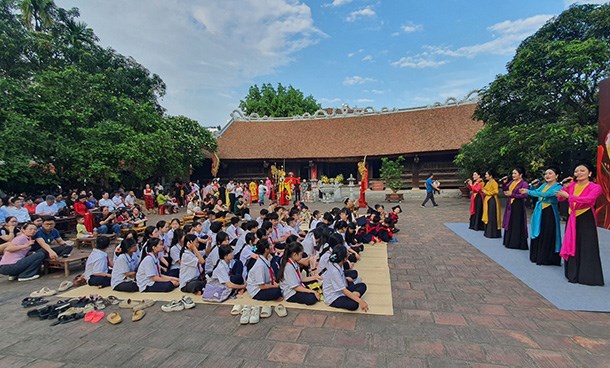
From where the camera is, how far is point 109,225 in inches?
358

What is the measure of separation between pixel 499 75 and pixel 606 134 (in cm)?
417

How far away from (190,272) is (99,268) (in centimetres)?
160

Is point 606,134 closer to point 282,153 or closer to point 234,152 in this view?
point 282,153

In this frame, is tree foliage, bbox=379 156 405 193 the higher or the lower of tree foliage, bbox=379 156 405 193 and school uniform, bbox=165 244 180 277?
the higher

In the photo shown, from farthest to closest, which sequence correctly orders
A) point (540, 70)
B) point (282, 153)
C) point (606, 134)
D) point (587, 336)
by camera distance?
point (282, 153) → point (540, 70) → point (606, 134) → point (587, 336)

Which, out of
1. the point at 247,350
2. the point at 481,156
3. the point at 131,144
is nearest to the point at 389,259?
the point at 247,350

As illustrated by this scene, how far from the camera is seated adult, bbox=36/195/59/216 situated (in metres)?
9.11

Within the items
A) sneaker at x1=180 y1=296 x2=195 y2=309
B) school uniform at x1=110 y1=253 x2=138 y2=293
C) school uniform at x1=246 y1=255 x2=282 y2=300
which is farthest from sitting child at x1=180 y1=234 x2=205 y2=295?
school uniform at x1=246 y1=255 x2=282 y2=300

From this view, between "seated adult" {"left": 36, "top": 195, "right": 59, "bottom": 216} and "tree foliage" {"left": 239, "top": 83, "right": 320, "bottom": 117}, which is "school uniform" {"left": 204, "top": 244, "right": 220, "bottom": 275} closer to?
"seated adult" {"left": 36, "top": 195, "right": 59, "bottom": 216}

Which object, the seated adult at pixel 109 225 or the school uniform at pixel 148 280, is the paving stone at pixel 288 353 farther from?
the seated adult at pixel 109 225

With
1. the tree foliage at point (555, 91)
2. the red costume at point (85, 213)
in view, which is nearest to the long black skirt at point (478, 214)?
the tree foliage at point (555, 91)

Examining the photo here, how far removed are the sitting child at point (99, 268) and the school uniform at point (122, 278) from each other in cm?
20

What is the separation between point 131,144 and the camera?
1301 cm

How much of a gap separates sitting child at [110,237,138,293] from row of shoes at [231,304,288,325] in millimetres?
1919
